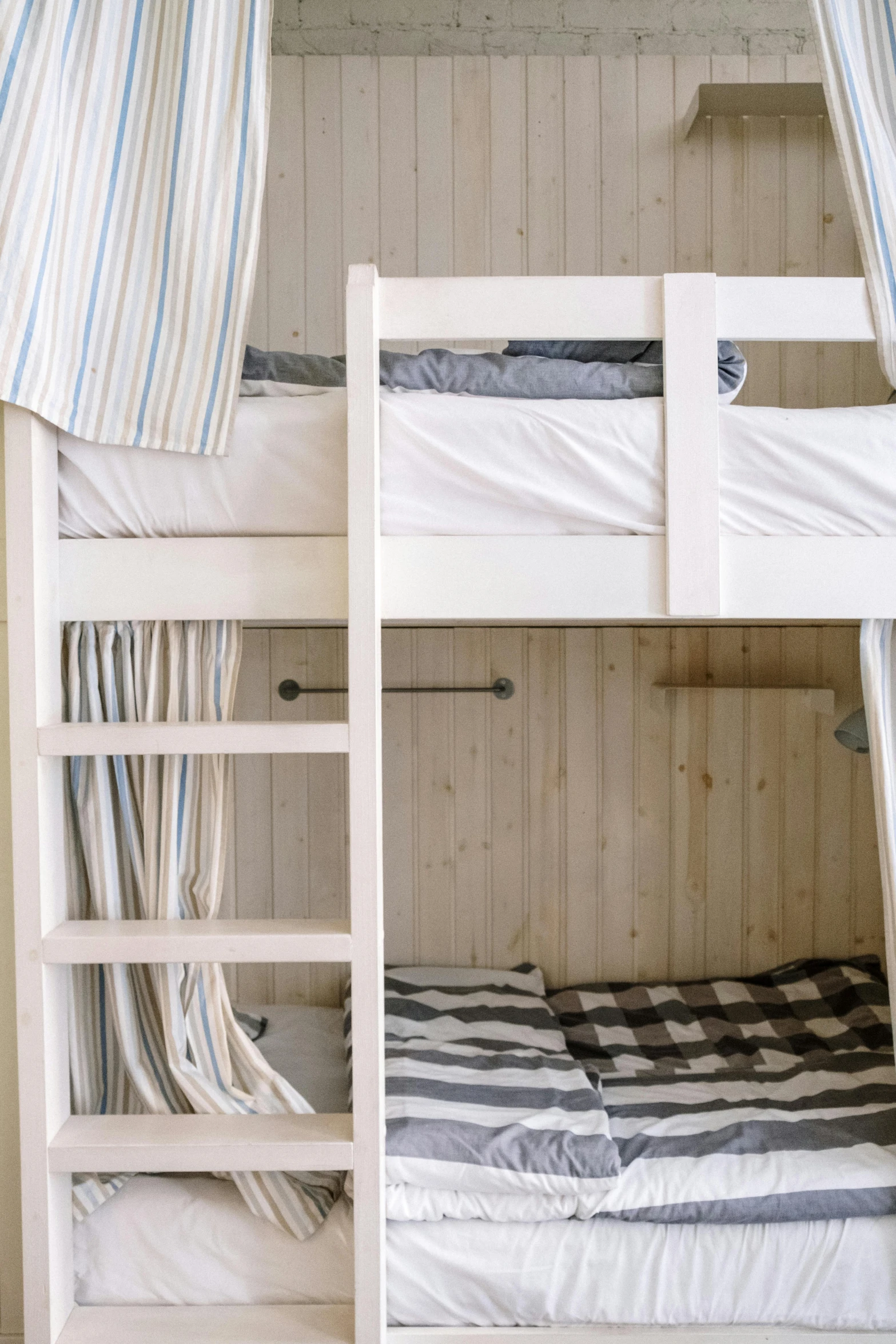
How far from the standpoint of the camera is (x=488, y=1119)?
1.71m

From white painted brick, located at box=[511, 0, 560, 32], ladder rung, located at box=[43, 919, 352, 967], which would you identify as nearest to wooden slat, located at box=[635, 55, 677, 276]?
white painted brick, located at box=[511, 0, 560, 32]

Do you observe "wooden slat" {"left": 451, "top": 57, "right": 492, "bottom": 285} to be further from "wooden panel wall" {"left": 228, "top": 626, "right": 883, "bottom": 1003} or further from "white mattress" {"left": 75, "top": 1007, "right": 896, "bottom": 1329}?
"white mattress" {"left": 75, "top": 1007, "right": 896, "bottom": 1329}

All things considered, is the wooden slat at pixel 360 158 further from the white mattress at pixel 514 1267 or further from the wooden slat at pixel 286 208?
the white mattress at pixel 514 1267

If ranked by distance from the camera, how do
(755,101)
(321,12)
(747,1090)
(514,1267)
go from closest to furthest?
(514,1267) → (747,1090) → (755,101) → (321,12)

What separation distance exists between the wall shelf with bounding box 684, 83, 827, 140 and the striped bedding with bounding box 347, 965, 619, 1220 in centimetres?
220

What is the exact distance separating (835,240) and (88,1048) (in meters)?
2.53

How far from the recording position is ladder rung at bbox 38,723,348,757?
4.80ft

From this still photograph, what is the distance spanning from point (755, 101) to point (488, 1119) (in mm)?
2370

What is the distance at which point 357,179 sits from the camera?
8.58 feet

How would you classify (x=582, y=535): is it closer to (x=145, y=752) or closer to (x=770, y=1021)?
(x=145, y=752)

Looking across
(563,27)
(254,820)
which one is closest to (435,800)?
(254,820)

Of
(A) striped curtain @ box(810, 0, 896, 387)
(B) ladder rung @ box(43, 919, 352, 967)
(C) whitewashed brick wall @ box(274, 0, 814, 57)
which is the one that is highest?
(C) whitewashed brick wall @ box(274, 0, 814, 57)

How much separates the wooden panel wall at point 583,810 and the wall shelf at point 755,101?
128cm

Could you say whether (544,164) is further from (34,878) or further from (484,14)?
(34,878)
